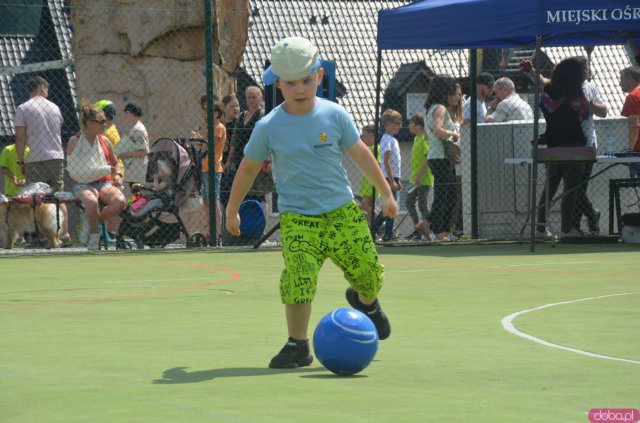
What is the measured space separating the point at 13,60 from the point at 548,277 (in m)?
30.0

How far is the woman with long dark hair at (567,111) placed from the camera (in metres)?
17.1

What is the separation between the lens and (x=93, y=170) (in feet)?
59.0

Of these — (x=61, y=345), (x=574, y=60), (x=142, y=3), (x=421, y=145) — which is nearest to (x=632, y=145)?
(x=574, y=60)

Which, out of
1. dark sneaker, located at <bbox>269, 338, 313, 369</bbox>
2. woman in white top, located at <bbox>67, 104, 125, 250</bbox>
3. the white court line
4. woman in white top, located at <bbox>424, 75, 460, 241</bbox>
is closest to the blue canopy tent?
woman in white top, located at <bbox>424, 75, 460, 241</bbox>

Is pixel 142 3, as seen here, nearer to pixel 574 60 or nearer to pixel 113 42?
pixel 113 42

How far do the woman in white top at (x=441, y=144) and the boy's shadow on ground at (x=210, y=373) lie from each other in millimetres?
11861

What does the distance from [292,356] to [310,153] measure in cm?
107

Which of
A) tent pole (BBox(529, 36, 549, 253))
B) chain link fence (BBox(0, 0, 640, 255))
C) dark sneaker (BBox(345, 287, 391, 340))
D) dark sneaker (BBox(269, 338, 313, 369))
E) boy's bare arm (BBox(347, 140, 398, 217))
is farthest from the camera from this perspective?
chain link fence (BBox(0, 0, 640, 255))

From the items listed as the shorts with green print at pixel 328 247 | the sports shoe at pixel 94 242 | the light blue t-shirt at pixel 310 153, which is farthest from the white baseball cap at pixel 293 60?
the sports shoe at pixel 94 242

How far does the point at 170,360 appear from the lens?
7.49 m

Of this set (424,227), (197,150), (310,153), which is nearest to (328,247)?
(310,153)

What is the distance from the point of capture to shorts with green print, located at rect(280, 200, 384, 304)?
743 cm

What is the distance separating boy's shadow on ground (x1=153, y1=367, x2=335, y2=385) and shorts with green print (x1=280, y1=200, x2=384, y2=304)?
0.41 m
